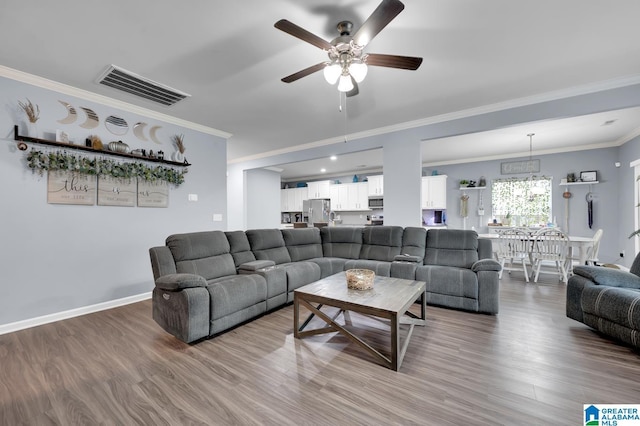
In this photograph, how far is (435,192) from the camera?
6980mm

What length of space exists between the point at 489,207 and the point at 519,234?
231 cm

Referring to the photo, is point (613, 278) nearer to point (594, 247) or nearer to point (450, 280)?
point (450, 280)

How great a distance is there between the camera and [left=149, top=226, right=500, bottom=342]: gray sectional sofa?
2398 millimetres

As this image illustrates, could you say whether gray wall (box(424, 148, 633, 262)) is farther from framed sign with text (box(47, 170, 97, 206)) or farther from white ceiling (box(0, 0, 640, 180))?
framed sign with text (box(47, 170, 97, 206))

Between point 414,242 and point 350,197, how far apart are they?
4.33 m

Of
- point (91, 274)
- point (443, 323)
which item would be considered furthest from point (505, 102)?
point (91, 274)

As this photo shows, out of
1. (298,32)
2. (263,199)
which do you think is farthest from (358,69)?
(263,199)

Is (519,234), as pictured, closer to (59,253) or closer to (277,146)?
A: (277,146)

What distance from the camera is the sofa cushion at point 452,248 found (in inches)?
137

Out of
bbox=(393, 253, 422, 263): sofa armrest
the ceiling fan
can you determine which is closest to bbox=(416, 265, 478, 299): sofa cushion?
bbox=(393, 253, 422, 263): sofa armrest

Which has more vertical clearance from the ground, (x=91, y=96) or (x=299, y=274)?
(x=91, y=96)

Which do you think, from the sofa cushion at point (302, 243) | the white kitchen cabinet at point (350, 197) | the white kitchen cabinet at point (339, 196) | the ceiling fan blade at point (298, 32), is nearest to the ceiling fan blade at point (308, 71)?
the ceiling fan blade at point (298, 32)

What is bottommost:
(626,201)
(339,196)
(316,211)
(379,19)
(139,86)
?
(316,211)

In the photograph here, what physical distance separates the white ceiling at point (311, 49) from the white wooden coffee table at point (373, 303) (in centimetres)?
222
